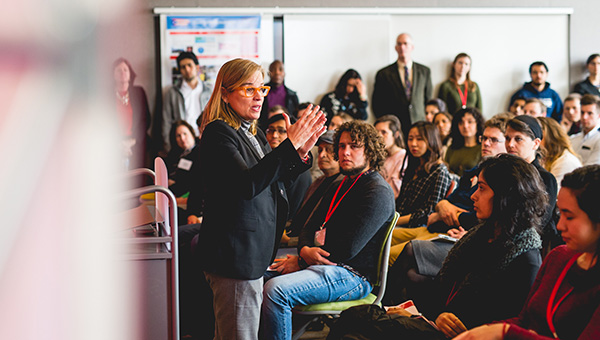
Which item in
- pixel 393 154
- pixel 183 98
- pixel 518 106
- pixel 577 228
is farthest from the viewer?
pixel 183 98

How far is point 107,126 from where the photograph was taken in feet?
0.92

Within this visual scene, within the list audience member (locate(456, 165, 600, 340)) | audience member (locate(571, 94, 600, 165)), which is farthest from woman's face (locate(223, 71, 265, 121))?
audience member (locate(571, 94, 600, 165))

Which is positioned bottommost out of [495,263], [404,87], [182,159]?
[495,263]

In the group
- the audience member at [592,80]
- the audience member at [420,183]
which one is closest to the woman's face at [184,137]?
the audience member at [420,183]

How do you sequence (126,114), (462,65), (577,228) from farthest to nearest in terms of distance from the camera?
(462,65) → (577,228) → (126,114)

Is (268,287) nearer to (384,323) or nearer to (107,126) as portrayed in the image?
(384,323)

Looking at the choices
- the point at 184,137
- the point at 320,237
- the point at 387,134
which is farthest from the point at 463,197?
the point at 184,137

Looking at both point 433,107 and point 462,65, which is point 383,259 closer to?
point 433,107

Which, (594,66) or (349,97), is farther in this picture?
(594,66)

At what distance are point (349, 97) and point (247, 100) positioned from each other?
4.45 metres

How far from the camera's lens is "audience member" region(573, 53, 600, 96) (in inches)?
248

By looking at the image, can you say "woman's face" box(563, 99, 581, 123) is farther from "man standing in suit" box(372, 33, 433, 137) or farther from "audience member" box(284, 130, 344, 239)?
"audience member" box(284, 130, 344, 239)

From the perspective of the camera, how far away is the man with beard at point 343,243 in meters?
2.10

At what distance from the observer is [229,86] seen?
1.63m
